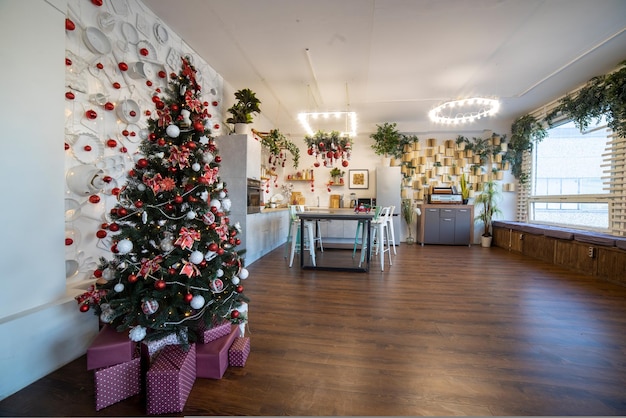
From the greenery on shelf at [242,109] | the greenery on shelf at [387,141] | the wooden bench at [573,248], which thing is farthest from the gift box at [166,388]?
the greenery on shelf at [387,141]

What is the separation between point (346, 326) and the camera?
207cm

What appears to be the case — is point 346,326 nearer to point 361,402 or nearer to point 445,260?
point 361,402

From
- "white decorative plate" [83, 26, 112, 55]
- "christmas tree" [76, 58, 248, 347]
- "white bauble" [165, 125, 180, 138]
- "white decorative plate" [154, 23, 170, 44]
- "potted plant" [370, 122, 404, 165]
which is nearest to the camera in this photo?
"christmas tree" [76, 58, 248, 347]

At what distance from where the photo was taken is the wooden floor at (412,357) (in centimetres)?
125

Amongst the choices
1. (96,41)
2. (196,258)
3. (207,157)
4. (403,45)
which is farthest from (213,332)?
(403,45)

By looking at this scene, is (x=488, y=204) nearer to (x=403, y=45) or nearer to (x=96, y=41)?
(x=403, y=45)

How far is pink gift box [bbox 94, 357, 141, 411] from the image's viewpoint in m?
1.22

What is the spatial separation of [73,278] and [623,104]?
635cm

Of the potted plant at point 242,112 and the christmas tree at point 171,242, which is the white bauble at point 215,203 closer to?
the christmas tree at point 171,242

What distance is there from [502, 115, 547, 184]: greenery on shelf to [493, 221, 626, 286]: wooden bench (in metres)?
1.41

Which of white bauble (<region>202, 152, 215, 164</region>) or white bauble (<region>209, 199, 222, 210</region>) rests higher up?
white bauble (<region>202, 152, 215, 164</region>)

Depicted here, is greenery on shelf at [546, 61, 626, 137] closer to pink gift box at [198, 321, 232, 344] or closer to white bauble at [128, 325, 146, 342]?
pink gift box at [198, 321, 232, 344]

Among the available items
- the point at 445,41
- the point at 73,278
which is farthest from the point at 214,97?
the point at 445,41

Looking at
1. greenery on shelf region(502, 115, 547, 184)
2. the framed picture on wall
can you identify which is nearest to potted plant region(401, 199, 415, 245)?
the framed picture on wall
